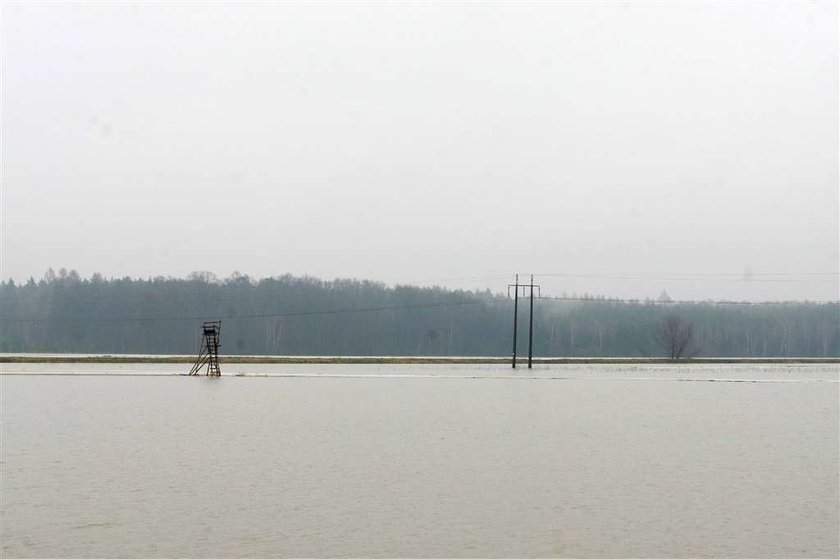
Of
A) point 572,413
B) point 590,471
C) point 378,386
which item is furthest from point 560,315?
point 590,471

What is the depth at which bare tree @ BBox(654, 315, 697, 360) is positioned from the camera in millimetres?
92875

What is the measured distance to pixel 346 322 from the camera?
119 metres

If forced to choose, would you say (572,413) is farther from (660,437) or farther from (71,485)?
(71,485)

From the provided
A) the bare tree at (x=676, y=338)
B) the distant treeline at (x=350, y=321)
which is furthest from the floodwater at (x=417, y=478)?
the distant treeline at (x=350, y=321)

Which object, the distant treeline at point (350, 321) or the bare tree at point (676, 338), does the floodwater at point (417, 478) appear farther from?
the distant treeline at point (350, 321)

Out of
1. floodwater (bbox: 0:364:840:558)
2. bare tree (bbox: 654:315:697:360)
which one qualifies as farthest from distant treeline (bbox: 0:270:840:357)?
floodwater (bbox: 0:364:840:558)

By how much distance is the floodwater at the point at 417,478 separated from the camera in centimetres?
1124

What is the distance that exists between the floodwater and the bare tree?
204 ft

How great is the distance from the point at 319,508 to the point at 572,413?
15.4m

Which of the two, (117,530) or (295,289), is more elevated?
(295,289)

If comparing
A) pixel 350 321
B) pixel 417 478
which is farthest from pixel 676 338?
pixel 417 478

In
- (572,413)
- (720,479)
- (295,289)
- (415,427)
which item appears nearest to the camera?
(720,479)

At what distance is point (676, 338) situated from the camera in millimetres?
95438

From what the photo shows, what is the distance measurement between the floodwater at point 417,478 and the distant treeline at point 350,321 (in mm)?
75270
